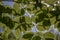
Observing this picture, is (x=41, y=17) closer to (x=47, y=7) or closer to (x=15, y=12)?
(x=47, y=7)

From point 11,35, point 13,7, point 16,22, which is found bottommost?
point 11,35

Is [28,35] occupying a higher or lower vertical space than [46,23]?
lower

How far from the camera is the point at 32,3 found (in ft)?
4.14

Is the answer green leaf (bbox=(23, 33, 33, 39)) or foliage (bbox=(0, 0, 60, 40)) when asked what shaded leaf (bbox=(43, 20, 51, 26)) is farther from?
green leaf (bbox=(23, 33, 33, 39))

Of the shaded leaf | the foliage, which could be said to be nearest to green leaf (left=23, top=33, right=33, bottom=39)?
the foliage

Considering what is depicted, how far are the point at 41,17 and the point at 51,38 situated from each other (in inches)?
10.1

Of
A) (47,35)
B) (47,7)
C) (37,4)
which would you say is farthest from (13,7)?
(47,35)

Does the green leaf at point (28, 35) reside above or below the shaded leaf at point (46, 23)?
below

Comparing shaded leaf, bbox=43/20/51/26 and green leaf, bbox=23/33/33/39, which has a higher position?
shaded leaf, bbox=43/20/51/26

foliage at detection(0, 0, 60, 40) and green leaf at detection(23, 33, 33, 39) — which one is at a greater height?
foliage at detection(0, 0, 60, 40)

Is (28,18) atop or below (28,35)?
atop

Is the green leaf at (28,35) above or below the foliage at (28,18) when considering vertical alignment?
below

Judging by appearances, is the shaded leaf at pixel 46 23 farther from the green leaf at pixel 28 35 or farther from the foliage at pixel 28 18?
the green leaf at pixel 28 35

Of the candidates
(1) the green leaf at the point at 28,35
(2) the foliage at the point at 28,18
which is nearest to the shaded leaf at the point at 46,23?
(2) the foliage at the point at 28,18
